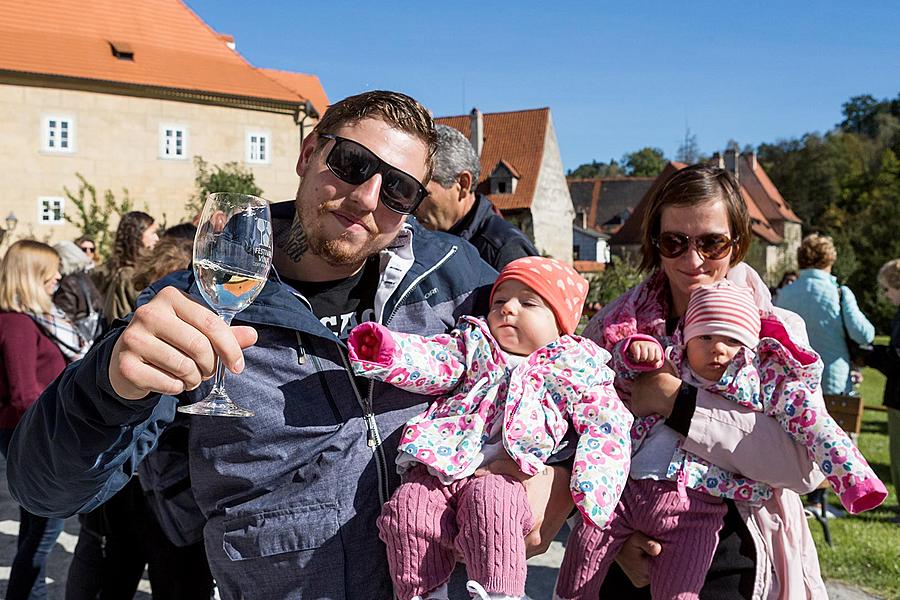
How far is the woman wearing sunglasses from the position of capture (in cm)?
254

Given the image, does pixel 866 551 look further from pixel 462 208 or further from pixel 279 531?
pixel 279 531

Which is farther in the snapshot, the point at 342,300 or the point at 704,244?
the point at 704,244

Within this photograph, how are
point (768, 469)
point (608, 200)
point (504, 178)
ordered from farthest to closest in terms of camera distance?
point (608, 200)
point (504, 178)
point (768, 469)

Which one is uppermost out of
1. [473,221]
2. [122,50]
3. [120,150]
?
[122,50]

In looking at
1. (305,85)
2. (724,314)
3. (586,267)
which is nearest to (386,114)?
(724,314)

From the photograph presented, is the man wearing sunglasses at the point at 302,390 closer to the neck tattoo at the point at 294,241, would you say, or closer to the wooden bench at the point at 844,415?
the neck tattoo at the point at 294,241

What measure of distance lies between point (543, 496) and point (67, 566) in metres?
5.01

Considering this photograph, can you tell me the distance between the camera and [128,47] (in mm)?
32969

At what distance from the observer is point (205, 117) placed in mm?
33594

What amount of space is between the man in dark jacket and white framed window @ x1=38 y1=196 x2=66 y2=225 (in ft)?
102

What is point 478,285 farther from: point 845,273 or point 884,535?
point 845,273

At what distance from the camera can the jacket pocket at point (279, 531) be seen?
2.14 m

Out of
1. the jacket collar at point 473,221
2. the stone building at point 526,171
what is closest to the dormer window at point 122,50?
the stone building at point 526,171

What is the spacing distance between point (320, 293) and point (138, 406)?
37.2 inches
